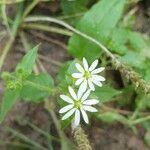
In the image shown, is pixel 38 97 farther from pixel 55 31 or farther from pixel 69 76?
pixel 55 31

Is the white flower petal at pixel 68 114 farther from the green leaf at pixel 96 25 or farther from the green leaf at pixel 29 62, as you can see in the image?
the green leaf at pixel 96 25

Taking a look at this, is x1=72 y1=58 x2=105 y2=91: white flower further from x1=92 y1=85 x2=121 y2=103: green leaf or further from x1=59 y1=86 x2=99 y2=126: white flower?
x1=92 y1=85 x2=121 y2=103: green leaf

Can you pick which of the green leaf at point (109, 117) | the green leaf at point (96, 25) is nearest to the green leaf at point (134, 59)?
the green leaf at point (96, 25)

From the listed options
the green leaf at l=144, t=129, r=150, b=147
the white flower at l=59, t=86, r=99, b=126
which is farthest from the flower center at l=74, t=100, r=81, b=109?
the green leaf at l=144, t=129, r=150, b=147

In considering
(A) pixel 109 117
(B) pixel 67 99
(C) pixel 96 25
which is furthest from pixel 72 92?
(A) pixel 109 117

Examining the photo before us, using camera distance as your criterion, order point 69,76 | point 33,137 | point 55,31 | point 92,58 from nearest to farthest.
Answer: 1. point 69,76
2. point 92,58
3. point 33,137
4. point 55,31

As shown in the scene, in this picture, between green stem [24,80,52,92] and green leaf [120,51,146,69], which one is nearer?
green stem [24,80,52,92]

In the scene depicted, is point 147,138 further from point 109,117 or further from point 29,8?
point 29,8

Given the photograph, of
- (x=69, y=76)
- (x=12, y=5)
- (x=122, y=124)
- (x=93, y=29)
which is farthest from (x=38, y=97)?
(x=12, y=5)
